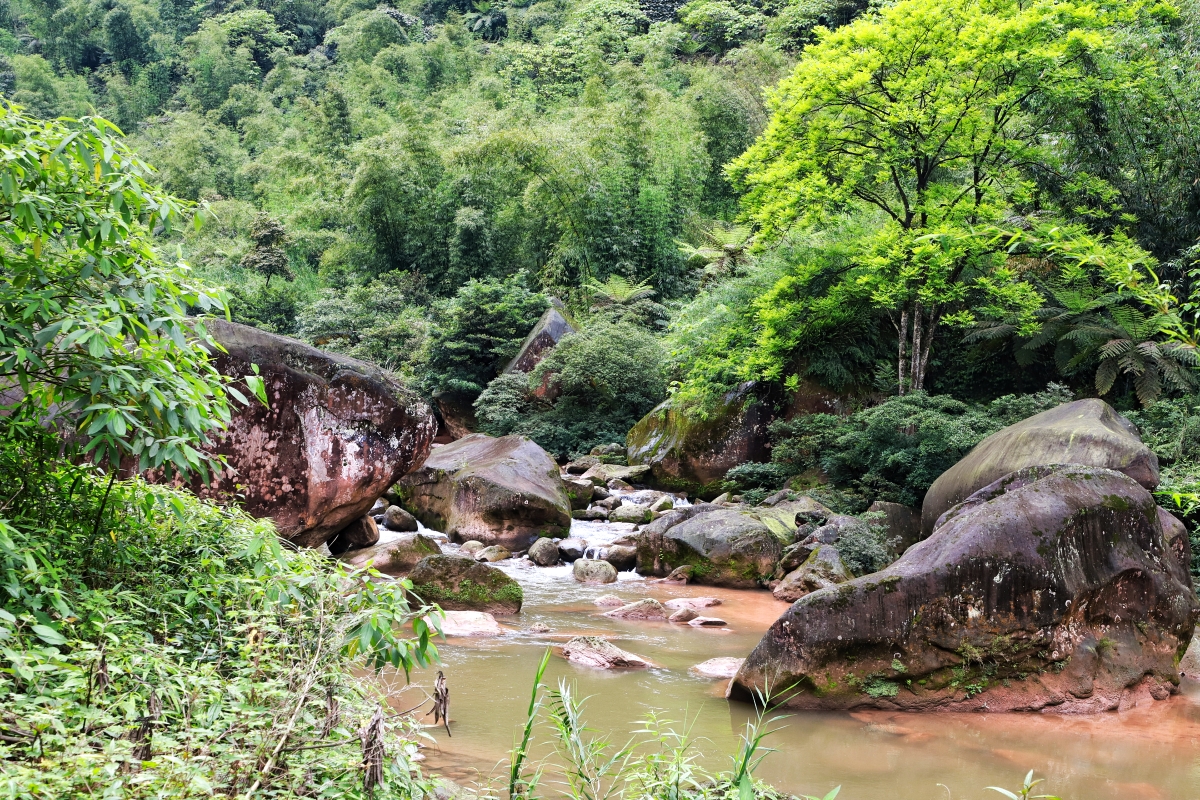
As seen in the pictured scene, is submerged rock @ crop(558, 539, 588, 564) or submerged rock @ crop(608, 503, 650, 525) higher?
submerged rock @ crop(608, 503, 650, 525)

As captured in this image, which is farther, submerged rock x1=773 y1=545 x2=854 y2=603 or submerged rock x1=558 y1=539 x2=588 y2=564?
submerged rock x1=558 y1=539 x2=588 y2=564

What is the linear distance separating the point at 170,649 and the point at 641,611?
21.3 ft

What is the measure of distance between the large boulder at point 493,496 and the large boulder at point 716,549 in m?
1.85

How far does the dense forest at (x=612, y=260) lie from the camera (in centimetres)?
303

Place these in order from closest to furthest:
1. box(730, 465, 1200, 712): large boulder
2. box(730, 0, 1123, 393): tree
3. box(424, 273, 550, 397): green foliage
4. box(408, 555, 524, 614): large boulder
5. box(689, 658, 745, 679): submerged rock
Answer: box(730, 465, 1200, 712): large boulder < box(689, 658, 745, 679): submerged rock < box(408, 555, 524, 614): large boulder < box(730, 0, 1123, 393): tree < box(424, 273, 550, 397): green foliage

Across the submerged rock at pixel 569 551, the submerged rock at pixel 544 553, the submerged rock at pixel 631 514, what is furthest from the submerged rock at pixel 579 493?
the submerged rock at pixel 544 553

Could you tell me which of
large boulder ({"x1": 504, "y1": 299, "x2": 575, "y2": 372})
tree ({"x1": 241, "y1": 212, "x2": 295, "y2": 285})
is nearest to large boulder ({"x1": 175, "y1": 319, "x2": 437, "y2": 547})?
large boulder ({"x1": 504, "y1": 299, "x2": 575, "y2": 372})

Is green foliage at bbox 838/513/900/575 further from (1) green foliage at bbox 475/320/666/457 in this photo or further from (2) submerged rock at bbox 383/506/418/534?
(1) green foliage at bbox 475/320/666/457

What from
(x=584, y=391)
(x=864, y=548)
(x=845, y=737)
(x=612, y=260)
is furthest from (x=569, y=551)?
(x=612, y=260)

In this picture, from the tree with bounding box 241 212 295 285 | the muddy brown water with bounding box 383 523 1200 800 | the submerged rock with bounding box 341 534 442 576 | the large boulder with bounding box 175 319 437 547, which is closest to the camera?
the muddy brown water with bounding box 383 523 1200 800

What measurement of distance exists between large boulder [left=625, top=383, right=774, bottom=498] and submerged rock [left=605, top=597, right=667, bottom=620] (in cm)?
597

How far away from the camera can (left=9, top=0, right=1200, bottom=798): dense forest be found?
3029mm

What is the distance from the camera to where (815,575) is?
966cm

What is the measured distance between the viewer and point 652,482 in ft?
52.8
